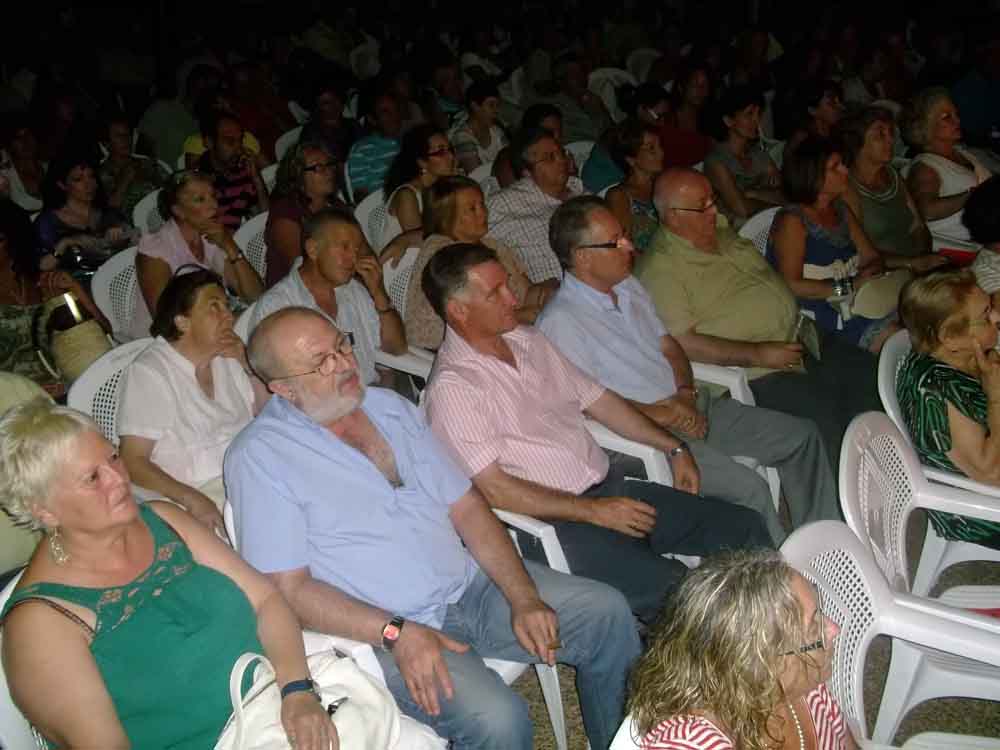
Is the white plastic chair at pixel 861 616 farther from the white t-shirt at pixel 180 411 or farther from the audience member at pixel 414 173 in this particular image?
the audience member at pixel 414 173

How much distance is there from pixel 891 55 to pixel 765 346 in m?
5.94

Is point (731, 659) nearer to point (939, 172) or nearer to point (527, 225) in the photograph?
point (527, 225)

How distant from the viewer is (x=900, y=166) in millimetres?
5211

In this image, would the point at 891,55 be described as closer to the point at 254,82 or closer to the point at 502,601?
the point at 254,82

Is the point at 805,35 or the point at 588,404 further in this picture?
the point at 805,35

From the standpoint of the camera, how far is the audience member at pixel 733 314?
3.17 meters

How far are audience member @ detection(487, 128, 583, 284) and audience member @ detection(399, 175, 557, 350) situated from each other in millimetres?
503

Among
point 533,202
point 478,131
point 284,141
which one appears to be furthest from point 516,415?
point 284,141

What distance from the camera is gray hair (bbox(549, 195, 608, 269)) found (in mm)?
2928

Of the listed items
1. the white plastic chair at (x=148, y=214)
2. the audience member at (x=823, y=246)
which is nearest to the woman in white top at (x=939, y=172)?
the audience member at (x=823, y=246)

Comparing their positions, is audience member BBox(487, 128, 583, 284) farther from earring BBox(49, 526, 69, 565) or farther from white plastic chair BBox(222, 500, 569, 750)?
earring BBox(49, 526, 69, 565)

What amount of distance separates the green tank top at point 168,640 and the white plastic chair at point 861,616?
1113 mm

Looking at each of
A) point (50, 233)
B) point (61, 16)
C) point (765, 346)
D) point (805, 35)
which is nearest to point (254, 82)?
point (50, 233)

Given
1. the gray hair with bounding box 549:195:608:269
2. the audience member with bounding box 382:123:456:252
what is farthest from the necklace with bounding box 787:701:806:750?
the audience member with bounding box 382:123:456:252
